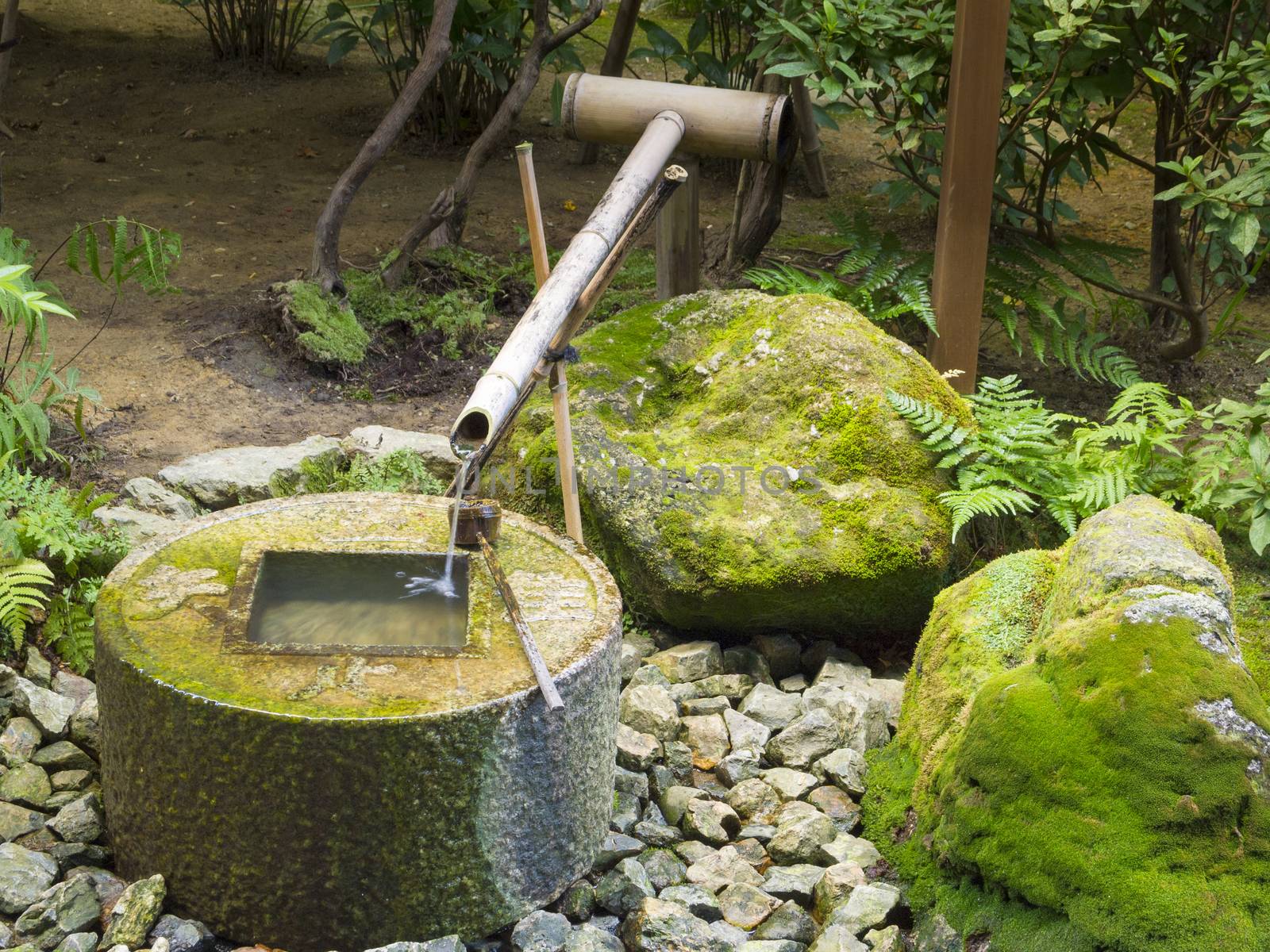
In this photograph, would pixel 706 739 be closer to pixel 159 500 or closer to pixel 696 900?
pixel 696 900

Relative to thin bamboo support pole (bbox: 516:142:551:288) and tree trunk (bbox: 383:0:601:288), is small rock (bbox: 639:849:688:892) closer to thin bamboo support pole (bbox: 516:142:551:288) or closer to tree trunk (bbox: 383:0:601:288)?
thin bamboo support pole (bbox: 516:142:551:288)

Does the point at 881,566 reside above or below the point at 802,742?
above

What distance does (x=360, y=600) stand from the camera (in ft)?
11.5

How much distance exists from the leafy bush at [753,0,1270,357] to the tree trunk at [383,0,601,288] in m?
1.52

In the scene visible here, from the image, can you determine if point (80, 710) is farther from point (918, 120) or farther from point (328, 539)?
point (918, 120)

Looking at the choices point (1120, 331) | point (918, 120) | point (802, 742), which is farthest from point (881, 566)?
point (1120, 331)

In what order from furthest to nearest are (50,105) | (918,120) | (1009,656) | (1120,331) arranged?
(50,105), (1120,331), (918,120), (1009,656)

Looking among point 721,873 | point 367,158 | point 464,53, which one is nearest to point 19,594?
point 721,873

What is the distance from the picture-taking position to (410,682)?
300 centimetres

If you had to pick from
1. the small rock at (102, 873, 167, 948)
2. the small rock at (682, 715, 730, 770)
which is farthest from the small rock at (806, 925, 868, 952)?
the small rock at (102, 873, 167, 948)

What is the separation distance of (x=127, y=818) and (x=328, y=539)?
953 mm

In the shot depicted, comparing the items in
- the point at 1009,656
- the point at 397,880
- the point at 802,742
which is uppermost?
the point at 1009,656

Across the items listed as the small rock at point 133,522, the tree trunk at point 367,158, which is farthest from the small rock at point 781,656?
the tree trunk at point 367,158

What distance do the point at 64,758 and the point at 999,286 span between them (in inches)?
176
